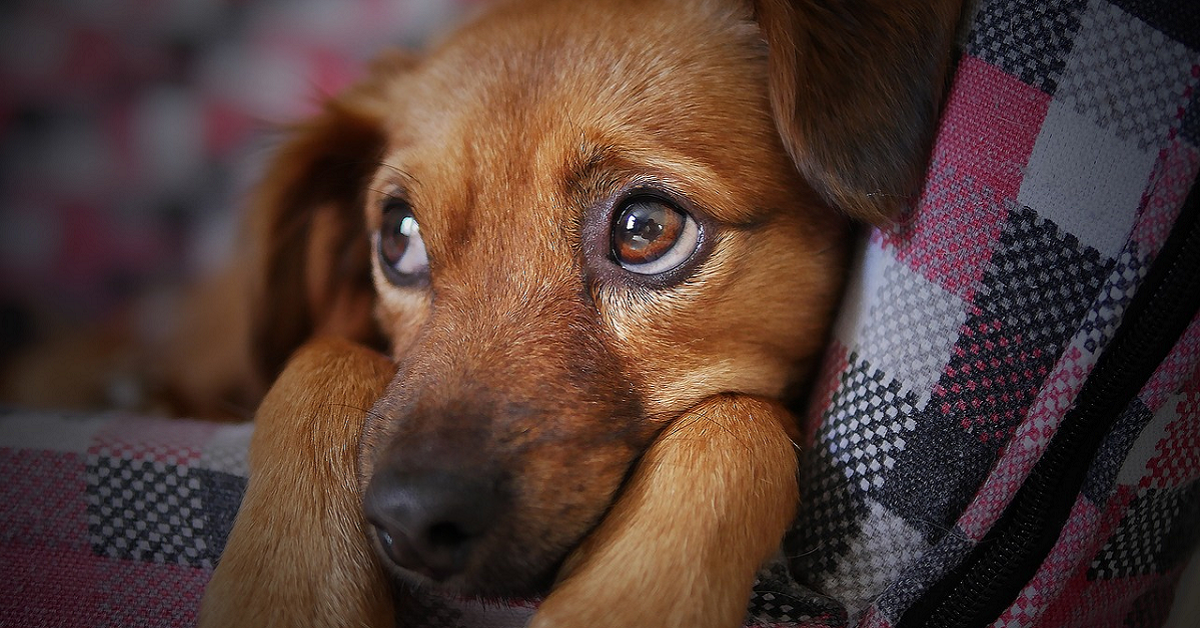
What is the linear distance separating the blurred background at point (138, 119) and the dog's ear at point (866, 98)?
1308mm

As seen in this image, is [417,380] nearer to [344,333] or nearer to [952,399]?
[344,333]

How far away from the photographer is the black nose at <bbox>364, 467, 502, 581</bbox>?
2.98 ft

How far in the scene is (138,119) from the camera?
222 cm

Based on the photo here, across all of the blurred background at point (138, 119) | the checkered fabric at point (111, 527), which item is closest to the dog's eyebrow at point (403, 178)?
the checkered fabric at point (111, 527)

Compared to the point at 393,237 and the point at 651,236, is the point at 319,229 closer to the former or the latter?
the point at 393,237

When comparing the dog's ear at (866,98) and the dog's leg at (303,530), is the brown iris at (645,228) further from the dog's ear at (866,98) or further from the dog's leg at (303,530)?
the dog's leg at (303,530)

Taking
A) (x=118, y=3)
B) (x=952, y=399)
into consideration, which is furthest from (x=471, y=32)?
(x=118, y=3)

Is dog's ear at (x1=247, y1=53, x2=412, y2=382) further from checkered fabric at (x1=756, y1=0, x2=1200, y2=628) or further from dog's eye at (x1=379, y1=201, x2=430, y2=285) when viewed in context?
checkered fabric at (x1=756, y1=0, x2=1200, y2=628)

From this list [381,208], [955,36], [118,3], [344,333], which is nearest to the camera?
[955,36]

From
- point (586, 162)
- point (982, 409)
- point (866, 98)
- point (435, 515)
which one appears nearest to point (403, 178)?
point (586, 162)

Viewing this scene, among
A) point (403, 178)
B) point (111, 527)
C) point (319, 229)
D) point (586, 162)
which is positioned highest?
point (586, 162)

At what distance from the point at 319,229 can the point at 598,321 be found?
2.87 ft

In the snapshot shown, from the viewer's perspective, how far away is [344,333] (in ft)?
5.32

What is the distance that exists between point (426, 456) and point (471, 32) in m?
0.84
